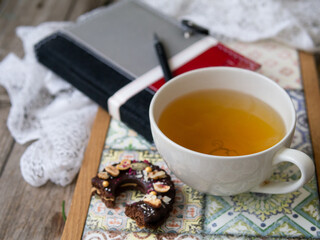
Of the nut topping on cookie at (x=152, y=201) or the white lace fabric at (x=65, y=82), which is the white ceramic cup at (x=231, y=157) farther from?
the white lace fabric at (x=65, y=82)

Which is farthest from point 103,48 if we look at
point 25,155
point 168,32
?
point 25,155

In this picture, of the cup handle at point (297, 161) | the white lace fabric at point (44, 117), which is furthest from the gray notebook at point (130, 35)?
the cup handle at point (297, 161)

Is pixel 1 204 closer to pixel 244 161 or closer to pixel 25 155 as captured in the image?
pixel 25 155

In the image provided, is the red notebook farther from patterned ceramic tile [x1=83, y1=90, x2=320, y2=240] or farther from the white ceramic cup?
patterned ceramic tile [x1=83, y1=90, x2=320, y2=240]

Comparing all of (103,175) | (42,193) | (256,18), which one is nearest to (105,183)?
(103,175)

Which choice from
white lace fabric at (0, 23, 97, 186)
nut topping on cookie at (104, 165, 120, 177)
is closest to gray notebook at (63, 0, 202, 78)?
white lace fabric at (0, 23, 97, 186)

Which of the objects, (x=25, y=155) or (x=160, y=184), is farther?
(x=25, y=155)
